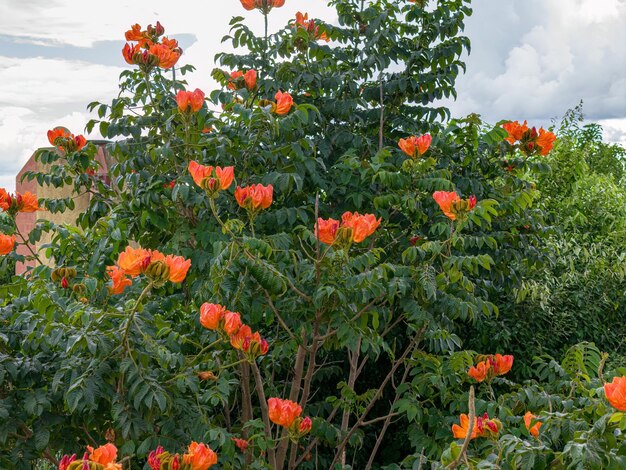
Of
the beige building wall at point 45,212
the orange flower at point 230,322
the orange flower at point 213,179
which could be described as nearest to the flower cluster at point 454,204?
the orange flower at point 213,179

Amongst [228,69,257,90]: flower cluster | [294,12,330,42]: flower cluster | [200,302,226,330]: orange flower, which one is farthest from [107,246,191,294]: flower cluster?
[294,12,330,42]: flower cluster

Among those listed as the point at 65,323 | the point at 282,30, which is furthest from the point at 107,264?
the point at 282,30

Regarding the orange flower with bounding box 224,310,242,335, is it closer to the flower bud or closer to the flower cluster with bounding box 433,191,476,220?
the flower bud

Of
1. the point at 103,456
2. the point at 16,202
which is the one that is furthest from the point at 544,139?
the point at 103,456

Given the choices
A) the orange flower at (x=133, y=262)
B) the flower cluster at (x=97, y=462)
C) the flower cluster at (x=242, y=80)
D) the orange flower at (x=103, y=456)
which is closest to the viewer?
the flower cluster at (x=97, y=462)

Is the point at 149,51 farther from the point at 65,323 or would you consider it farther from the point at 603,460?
the point at 603,460

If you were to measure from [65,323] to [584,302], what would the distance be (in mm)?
4425

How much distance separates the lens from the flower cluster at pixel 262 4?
13.5ft

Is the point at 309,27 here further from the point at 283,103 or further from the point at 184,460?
the point at 184,460

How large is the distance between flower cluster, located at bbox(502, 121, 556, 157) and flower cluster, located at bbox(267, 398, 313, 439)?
7.37 ft

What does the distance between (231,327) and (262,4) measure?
2104mm

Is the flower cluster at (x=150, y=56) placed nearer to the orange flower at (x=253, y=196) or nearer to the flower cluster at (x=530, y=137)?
the orange flower at (x=253, y=196)

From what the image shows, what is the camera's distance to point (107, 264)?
12.1 ft

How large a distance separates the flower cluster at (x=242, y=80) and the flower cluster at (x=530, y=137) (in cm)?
143
